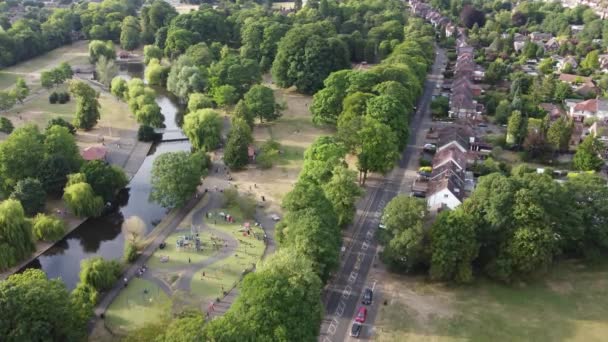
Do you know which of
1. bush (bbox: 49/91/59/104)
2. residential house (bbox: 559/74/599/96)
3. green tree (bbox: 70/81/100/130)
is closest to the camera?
green tree (bbox: 70/81/100/130)

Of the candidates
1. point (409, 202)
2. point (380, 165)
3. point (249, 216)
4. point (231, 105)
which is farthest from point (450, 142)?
point (231, 105)

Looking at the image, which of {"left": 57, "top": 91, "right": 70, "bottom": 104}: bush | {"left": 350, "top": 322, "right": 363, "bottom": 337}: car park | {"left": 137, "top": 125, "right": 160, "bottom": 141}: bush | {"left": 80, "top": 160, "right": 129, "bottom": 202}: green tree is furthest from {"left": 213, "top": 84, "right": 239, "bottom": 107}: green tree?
{"left": 350, "top": 322, "right": 363, "bottom": 337}: car park

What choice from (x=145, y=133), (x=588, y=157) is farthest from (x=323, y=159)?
(x=588, y=157)

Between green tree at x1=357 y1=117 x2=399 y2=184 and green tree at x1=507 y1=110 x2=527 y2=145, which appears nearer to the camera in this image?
green tree at x1=357 y1=117 x2=399 y2=184

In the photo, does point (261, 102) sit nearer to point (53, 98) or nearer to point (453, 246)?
point (53, 98)

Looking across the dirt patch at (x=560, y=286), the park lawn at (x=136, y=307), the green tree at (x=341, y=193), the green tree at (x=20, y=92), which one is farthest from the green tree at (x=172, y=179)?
the green tree at (x=20, y=92)

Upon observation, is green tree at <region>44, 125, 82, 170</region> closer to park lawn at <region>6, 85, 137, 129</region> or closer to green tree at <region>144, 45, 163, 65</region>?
park lawn at <region>6, 85, 137, 129</region>

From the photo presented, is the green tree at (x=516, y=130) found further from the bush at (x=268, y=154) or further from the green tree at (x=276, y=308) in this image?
the green tree at (x=276, y=308)
